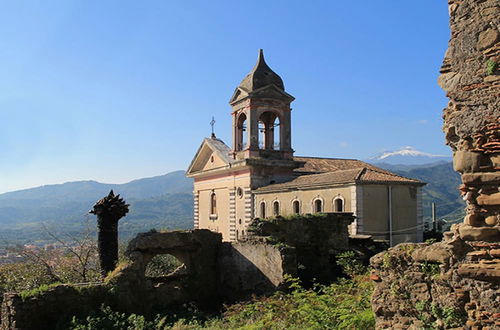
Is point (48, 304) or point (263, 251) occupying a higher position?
point (263, 251)

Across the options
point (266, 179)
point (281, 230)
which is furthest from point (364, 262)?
point (266, 179)

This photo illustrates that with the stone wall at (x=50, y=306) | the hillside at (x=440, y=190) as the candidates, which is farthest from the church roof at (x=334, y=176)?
the hillside at (x=440, y=190)

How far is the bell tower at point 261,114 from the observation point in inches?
1276

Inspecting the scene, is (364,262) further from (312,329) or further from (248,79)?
(248,79)

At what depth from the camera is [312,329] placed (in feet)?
30.7

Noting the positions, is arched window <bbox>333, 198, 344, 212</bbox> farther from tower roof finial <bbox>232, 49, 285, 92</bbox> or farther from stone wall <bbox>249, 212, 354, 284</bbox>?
tower roof finial <bbox>232, 49, 285, 92</bbox>

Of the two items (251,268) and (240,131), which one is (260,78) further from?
(251,268)

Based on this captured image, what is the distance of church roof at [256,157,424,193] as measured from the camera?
2428cm

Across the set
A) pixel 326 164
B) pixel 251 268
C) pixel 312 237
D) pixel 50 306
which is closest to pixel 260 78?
pixel 326 164

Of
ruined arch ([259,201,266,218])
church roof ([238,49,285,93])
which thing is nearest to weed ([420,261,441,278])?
ruined arch ([259,201,266,218])

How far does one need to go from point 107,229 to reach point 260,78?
17863 millimetres

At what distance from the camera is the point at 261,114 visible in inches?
1321

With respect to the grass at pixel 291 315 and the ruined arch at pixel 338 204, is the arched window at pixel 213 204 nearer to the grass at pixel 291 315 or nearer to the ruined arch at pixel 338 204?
the ruined arch at pixel 338 204

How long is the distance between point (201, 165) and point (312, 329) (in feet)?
99.7
